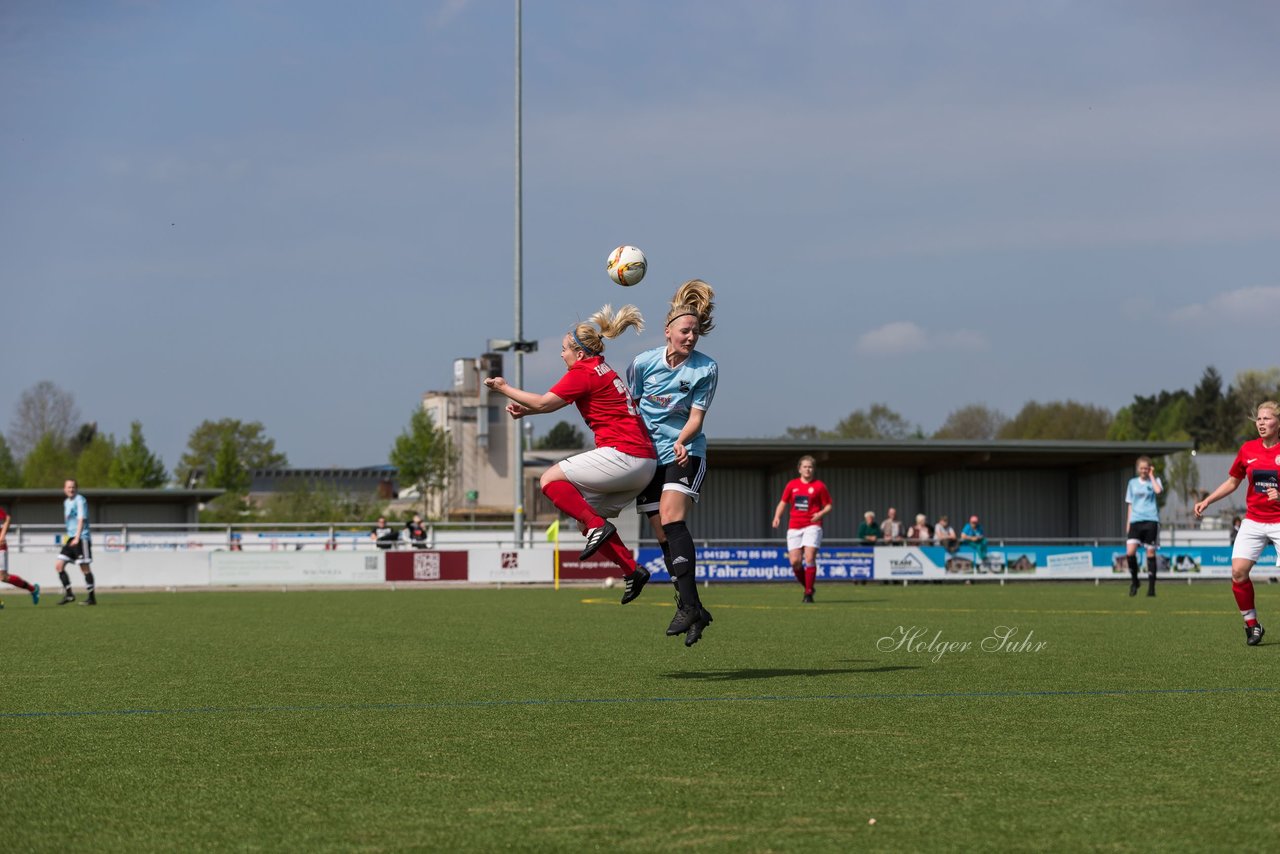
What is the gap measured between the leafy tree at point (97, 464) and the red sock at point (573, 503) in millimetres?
73537

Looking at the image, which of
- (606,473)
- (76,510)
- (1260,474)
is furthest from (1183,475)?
(606,473)

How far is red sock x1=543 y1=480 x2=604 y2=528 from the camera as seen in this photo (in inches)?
343

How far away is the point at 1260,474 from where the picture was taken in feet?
36.3

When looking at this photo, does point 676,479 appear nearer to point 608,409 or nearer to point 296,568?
point 608,409

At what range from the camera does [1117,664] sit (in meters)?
9.08

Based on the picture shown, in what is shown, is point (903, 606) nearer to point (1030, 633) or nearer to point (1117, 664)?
point (1030, 633)

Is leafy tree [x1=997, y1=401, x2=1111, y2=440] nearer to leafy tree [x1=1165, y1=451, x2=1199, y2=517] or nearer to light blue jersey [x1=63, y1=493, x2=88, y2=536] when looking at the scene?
leafy tree [x1=1165, y1=451, x2=1199, y2=517]

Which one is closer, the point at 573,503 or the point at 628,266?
the point at 573,503

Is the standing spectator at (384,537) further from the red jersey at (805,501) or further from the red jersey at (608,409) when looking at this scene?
the red jersey at (608,409)

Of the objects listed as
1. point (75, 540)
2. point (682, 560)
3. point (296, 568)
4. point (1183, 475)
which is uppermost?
point (1183, 475)

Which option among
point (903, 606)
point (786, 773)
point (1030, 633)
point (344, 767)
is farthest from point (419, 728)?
point (903, 606)

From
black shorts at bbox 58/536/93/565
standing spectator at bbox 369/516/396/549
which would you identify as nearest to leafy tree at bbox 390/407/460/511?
standing spectator at bbox 369/516/396/549

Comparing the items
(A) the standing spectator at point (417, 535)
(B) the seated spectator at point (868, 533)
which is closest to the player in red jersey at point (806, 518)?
(B) the seated spectator at point (868, 533)

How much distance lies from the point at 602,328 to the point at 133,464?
238ft
